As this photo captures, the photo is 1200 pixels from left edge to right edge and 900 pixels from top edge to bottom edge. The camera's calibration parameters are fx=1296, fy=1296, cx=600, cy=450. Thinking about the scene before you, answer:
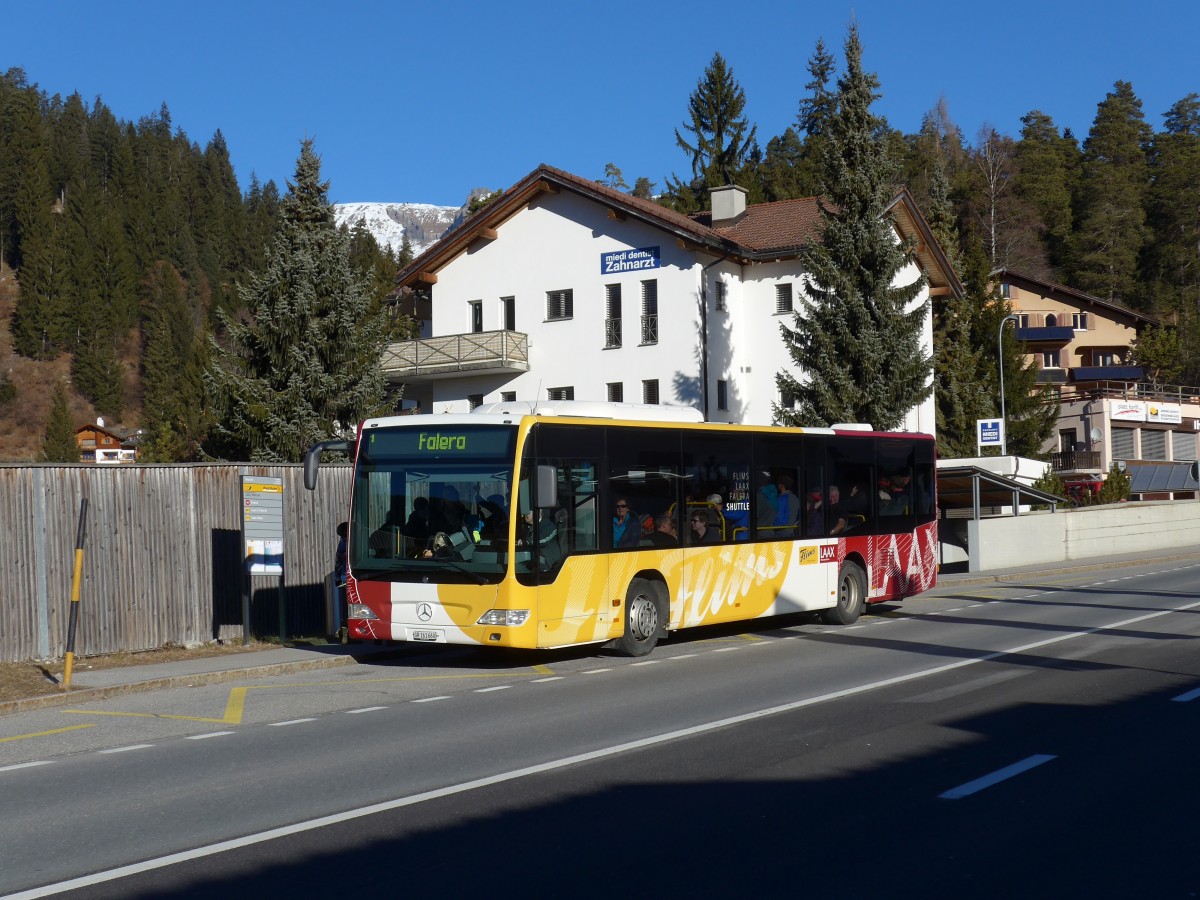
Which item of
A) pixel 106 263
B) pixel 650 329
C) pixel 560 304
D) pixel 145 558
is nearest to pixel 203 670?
pixel 145 558

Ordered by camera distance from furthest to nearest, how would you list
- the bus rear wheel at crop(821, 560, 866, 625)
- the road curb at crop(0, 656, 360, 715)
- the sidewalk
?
the bus rear wheel at crop(821, 560, 866, 625)
the sidewalk
the road curb at crop(0, 656, 360, 715)

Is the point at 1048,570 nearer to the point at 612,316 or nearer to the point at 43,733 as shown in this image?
the point at 612,316

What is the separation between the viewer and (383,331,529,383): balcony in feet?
144

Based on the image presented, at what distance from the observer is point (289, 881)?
6.14 meters

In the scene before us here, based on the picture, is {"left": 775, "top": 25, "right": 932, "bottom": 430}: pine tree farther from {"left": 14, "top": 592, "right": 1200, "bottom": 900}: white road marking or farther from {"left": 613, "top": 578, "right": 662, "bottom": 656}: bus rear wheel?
{"left": 14, "top": 592, "right": 1200, "bottom": 900}: white road marking

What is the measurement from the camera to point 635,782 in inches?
325

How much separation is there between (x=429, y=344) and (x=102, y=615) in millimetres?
30055

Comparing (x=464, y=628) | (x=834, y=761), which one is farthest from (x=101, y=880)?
(x=464, y=628)

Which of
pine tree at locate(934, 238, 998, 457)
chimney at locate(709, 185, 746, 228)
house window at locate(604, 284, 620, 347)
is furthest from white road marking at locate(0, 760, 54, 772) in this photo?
pine tree at locate(934, 238, 998, 457)

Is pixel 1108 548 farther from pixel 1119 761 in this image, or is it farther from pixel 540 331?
pixel 1119 761

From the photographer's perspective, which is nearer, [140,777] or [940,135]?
[140,777]

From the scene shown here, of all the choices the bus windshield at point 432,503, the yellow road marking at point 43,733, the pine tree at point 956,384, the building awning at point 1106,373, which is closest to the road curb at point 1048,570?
the pine tree at point 956,384

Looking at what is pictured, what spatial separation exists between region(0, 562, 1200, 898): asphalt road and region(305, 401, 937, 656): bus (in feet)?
2.58

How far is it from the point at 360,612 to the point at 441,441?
7.01 feet
